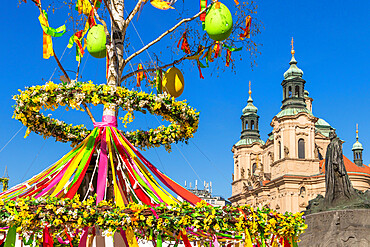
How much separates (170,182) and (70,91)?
5.69 ft

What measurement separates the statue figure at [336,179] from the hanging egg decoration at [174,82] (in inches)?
290

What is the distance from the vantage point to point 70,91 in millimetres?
5535

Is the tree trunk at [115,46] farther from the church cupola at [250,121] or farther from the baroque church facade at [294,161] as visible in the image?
the church cupola at [250,121]

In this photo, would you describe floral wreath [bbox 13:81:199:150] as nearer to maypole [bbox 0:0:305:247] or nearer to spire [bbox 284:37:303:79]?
maypole [bbox 0:0:305:247]

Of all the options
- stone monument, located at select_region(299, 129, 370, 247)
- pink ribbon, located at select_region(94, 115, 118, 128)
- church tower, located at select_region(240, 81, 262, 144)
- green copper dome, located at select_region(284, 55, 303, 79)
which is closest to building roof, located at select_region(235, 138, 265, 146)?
church tower, located at select_region(240, 81, 262, 144)

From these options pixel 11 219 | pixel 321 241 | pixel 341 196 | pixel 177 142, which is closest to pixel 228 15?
pixel 177 142

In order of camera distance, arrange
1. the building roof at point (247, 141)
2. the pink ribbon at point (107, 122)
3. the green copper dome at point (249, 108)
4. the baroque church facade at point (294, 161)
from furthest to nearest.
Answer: the green copper dome at point (249, 108) < the building roof at point (247, 141) < the baroque church facade at point (294, 161) < the pink ribbon at point (107, 122)

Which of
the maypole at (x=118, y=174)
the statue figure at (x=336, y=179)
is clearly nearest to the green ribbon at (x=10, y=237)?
the maypole at (x=118, y=174)

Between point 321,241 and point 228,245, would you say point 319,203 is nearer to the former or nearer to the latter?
point 321,241

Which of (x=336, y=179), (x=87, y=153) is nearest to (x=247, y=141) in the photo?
(x=336, y=179)

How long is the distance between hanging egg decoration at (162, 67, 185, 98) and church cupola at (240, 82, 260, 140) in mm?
59936

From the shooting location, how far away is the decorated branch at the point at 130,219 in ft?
13.9

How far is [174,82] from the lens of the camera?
729 centimetres

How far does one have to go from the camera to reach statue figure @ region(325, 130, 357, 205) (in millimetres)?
12789
